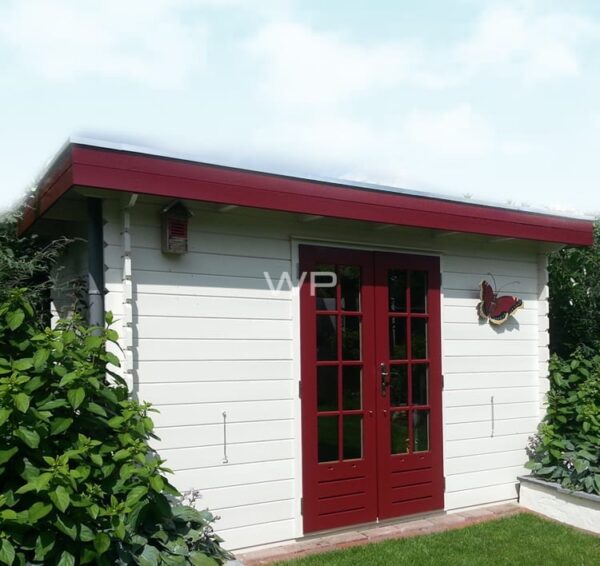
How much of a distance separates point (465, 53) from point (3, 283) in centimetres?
373

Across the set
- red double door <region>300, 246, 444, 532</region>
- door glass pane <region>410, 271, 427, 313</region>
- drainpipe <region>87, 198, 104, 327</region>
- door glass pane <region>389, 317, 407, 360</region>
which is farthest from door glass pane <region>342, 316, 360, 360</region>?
drainpipe <region>87, 198, 104, 327</region>

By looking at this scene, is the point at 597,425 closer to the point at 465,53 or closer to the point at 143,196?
the point at 465,53

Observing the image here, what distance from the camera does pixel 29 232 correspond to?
5000 mm

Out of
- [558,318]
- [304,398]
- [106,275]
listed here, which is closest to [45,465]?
[106,275]

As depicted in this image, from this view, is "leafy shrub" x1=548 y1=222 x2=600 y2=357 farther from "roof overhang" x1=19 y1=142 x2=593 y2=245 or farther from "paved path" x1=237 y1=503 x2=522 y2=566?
"paved path" x1=237 y1=503 x2=522 y2=566

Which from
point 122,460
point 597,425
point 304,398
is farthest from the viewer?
point 597,425

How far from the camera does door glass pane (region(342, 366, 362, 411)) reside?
4.80m

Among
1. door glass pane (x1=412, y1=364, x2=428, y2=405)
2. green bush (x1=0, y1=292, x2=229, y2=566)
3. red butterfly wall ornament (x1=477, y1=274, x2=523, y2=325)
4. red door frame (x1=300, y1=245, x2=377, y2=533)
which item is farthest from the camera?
red butterfly wall ornament (x1=477, y1=274, x2=523, y2=325)

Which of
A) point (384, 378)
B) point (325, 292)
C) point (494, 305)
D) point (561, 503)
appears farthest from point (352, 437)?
point (561, 503)

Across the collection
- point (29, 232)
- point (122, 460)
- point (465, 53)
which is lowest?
point (122, 460)

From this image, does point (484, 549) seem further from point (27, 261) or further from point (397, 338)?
point (27, 261)

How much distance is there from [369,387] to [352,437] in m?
0.42

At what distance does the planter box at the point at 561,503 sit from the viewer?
495cm

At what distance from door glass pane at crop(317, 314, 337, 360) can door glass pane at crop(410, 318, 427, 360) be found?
0.79 meters
